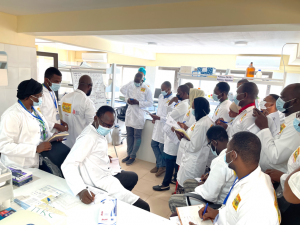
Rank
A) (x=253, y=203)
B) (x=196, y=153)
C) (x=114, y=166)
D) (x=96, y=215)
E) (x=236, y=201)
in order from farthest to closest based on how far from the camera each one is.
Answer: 1. (x=196, y=153)
2. (x=114, y=166)
3. (x=96, y=215)
4. (x=236, y=201)
5. (x=253, y=203)

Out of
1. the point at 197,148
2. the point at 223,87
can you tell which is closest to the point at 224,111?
the point at 223,87

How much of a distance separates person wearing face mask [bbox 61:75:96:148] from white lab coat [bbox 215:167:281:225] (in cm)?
229

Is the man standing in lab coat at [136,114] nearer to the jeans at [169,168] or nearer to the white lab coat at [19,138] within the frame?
the jeans at [169,168]

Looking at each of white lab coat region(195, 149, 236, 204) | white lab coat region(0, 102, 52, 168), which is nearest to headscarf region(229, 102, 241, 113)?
white lab coat region(195, 149, 236, 204)

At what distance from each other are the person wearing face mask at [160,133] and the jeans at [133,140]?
1.34 feet

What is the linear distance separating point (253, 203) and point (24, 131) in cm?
204

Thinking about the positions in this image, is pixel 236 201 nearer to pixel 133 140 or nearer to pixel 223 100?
pixel 223 100

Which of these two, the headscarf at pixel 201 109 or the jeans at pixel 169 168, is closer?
the headscarf at pixel 201 109

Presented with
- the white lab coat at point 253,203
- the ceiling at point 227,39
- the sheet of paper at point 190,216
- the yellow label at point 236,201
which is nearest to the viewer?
the white lab coat at point 253,203

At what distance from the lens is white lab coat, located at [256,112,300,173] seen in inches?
64.1

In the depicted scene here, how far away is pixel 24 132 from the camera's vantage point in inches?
78.5

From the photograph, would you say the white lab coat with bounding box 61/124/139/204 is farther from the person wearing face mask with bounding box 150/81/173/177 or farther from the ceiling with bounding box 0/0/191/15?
the person wearing face mask with bounding box 150/81/173/177

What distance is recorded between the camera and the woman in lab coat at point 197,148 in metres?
2.44

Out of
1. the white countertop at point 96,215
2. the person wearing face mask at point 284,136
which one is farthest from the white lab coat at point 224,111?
the white countertop at point 96,215
